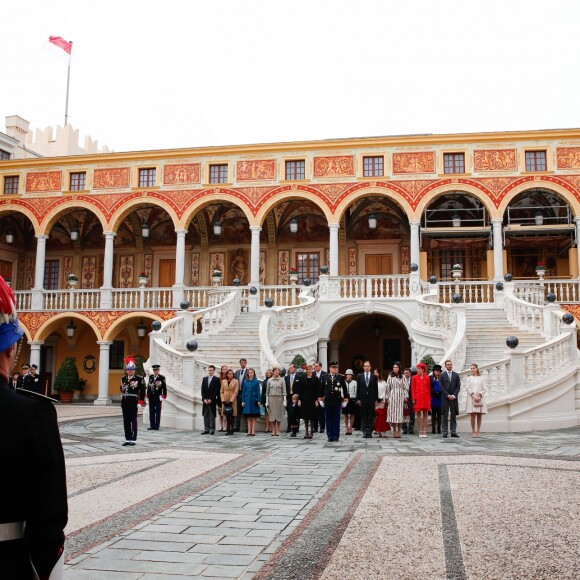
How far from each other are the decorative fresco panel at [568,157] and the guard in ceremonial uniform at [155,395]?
17.5 m

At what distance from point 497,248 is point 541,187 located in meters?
2.89

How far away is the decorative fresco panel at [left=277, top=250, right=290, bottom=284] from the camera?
28672mm

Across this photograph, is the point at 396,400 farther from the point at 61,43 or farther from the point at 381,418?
the point at 61,43

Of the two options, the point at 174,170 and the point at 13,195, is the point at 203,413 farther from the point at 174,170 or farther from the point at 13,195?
the point at 13,195

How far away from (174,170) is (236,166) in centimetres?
264

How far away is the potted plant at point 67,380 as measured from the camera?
26953 millimetres

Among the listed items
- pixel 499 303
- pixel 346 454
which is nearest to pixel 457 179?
pixel 499 303

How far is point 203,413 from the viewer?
13672 mm

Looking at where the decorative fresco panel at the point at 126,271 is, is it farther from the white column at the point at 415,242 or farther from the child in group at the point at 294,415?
the child in group at the point at 294,415

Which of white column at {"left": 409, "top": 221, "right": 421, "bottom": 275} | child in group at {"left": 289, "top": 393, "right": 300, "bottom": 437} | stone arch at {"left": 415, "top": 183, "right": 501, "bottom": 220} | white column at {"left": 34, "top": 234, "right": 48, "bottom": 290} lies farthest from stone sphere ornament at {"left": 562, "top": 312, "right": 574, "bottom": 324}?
white column at {"left": 34, "top": 234, "right": 48, "bottom": 290}

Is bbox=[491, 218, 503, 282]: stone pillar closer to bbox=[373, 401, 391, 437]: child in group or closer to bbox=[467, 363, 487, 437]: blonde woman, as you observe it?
bbox=[467, 363, 487, 437]: blonde woman

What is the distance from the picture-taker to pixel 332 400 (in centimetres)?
1220

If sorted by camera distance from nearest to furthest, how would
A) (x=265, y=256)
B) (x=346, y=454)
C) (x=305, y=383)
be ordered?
(x=346, y=454)
(x=305, y=383)
(x=265, y=256)

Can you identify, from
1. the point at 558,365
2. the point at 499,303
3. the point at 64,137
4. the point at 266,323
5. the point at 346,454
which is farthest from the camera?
the point at 64,137
